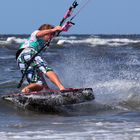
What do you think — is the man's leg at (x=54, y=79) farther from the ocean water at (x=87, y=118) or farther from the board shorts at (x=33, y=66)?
the ocean water at (x=87, y=118)

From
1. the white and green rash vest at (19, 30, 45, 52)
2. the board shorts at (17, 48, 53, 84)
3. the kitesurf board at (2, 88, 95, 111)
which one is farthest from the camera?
the white and green rash vest at (19, 30, 45, 52)

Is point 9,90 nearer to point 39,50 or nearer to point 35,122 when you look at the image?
point 39,50

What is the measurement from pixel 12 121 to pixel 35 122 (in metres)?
0.40

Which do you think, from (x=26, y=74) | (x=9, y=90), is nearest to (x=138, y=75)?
(x=9, y=90)

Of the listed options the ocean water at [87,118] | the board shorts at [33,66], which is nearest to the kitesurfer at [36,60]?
the board shorts at [33,66]

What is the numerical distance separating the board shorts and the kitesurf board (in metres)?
0.32

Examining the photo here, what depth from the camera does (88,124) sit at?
819 centimetres

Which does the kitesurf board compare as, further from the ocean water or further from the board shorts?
the board shorts

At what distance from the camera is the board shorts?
9.70 meters

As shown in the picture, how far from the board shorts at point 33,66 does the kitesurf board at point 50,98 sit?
319 mm

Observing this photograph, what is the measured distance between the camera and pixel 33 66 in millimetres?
9750

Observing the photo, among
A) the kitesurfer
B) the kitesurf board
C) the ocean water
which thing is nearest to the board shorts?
the kitesurfer

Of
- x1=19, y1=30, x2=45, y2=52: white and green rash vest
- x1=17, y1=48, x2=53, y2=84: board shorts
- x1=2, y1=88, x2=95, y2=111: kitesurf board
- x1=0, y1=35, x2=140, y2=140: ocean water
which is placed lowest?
x1=0, y1=35, x2=140, y2=140: ocean water

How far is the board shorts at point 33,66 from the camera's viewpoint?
970cm
